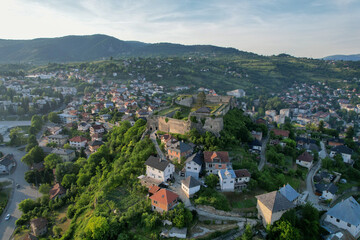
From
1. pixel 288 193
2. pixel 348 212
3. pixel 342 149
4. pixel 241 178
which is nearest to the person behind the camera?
pixel 348 212

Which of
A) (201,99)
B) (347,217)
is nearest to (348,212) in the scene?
(347,217)

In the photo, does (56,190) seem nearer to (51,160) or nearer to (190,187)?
(51,160)

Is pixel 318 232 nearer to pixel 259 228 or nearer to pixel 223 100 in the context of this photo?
pixel 259 228

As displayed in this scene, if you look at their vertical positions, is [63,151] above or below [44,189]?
above

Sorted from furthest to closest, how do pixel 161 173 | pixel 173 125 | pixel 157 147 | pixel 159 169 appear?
pixel 173 125
pixel 157 147
pixel 161 173
pixel 159 169

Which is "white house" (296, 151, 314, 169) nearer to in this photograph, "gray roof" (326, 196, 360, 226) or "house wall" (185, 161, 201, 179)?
"gray roof" (326, 196, 360, 226)

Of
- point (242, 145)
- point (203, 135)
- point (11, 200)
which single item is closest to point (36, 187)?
point (11, 200)
